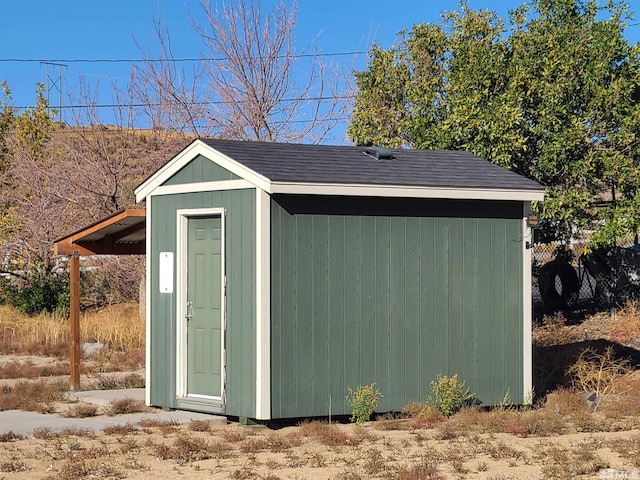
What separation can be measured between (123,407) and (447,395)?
12.1ft

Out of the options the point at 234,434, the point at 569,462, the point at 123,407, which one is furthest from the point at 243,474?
the point at 123,407

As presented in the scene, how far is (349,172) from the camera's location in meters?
12.0

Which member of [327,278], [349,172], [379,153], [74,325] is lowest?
[74,325]

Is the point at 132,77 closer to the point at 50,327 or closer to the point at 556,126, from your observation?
the point at 50,327

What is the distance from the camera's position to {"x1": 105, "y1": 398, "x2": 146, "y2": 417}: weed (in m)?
12.6

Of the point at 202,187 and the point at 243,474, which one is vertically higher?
the point at 202,187

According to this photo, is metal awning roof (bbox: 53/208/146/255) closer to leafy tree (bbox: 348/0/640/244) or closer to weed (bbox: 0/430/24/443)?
weed (bbox: 0/430/24/443)

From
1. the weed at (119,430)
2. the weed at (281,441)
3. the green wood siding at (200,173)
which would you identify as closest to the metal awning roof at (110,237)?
the green wood siding at (200,173)

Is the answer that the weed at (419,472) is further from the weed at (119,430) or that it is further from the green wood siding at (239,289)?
the weed at (119,430)

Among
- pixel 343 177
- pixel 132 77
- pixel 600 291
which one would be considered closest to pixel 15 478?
pixel 343 177

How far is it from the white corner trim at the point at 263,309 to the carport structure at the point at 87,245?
304 centimetres

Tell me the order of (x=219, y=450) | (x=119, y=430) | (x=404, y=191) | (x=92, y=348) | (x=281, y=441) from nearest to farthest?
(x=219, y=450), (x=281, y=441), (x=119, y=430), (x=404, y=191), (x=92, y=348)

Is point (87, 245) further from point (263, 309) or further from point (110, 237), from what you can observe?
point (263, 309)

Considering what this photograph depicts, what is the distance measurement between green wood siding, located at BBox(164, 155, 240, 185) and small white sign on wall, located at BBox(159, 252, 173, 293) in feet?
2.74
